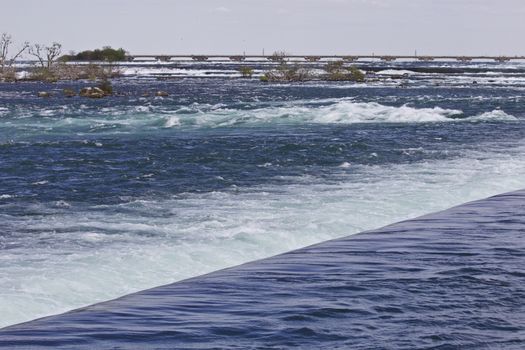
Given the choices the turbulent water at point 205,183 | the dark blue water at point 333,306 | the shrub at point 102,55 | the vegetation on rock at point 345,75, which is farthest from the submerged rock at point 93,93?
the shrub at point 102,55

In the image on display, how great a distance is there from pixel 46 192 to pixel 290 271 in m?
10.3

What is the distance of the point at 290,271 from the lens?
534 inches

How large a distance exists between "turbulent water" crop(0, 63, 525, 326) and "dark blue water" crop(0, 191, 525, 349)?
89 cm

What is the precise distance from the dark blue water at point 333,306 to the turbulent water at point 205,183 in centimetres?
89

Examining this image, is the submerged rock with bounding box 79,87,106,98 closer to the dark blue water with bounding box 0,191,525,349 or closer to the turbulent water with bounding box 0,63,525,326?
the turbulent water with bounding box 0,63,525,326

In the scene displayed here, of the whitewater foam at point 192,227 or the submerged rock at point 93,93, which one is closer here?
the whitewater foam at point 192,227

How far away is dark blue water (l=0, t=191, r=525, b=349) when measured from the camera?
10.2m

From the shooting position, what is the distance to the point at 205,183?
23844 mm

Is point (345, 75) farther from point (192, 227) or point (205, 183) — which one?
point (192, 227)

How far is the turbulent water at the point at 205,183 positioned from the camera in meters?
14.3

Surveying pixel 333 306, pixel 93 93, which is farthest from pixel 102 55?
pixel 333 306

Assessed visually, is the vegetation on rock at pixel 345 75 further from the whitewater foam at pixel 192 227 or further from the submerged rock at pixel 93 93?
the whitewater foam at pixel 192 227

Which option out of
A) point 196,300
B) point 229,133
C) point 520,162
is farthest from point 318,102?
point 196,300

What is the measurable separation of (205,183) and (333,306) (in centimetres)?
1255
